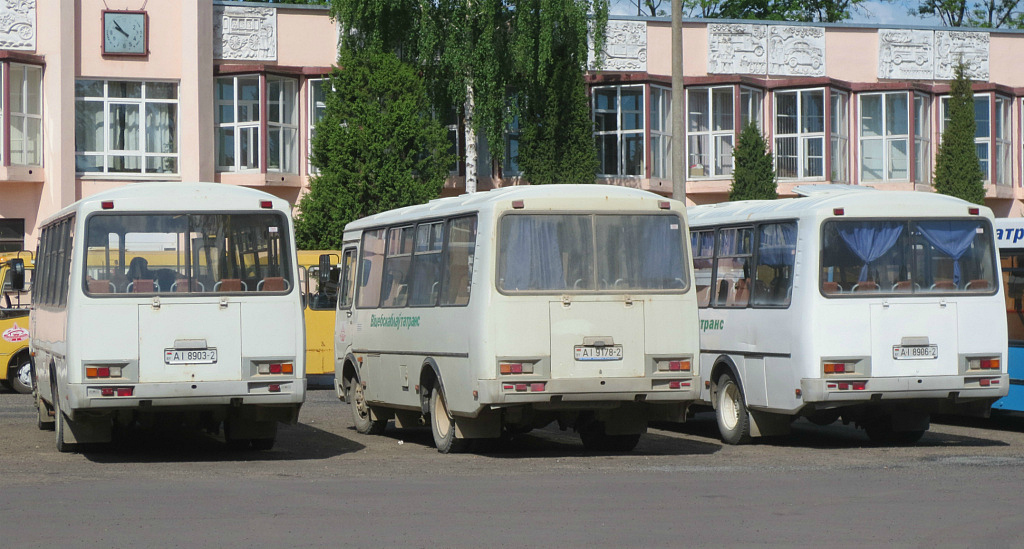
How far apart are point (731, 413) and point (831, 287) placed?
92.6 inches

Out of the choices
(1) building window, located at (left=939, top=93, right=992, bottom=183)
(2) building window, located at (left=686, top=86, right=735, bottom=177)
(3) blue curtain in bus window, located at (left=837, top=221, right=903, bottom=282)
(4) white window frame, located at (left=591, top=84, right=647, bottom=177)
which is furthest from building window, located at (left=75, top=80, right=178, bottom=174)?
(3) blue curtain in bus window, located at (left=837, top=221, right=903, bottom=282)

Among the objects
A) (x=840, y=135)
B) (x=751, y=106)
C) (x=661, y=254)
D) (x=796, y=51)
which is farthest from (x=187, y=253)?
(x=840, y=135)

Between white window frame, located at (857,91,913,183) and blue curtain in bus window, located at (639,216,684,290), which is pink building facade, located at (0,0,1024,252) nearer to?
white window frame, located at (857,91,913,183)

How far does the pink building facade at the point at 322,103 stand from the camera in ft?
127

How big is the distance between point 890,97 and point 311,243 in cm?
1798

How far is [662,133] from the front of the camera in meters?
43.9

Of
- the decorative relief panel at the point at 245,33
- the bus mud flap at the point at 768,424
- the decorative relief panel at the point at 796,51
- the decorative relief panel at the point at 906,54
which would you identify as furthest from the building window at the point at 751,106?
the bus mud flap at the point at 768,424

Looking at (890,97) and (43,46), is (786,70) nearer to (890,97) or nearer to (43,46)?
(890,97)

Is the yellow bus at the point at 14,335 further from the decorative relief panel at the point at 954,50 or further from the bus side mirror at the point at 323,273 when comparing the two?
the decorative relief panel at the point at 954,50

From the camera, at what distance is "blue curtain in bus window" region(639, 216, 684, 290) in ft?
49.1

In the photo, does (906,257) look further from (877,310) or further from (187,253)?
(187,253)

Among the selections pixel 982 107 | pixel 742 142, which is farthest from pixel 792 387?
pixel 982 107

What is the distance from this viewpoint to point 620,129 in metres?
43.4

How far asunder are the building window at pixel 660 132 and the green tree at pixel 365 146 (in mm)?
7574
